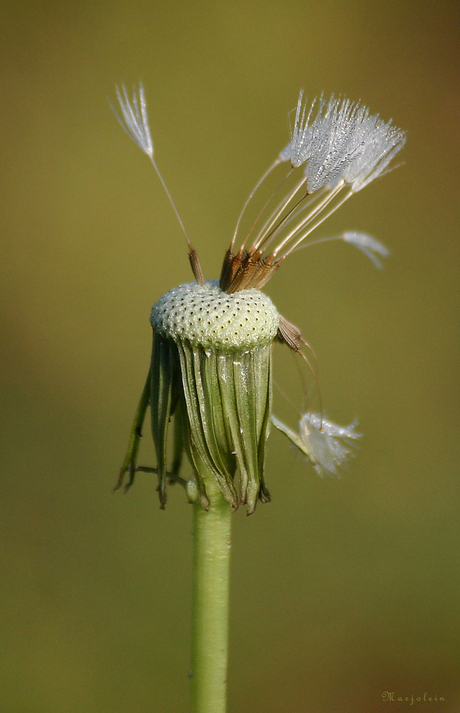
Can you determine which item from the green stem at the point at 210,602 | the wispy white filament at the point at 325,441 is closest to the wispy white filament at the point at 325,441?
the wispy white filament at the point at 325,441

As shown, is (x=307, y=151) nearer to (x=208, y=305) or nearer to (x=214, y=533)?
(x=208, y=305)

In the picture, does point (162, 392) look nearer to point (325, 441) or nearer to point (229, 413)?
point (229, 413)

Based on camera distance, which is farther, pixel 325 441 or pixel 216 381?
pixel 325 441

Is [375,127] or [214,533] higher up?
[375,127]

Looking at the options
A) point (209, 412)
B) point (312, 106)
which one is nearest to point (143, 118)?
point (312, 106)

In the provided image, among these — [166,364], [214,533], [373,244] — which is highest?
[373,244]

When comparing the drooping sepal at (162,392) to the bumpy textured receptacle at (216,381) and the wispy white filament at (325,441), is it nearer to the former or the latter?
the bumpy textured receptacle at (216,381)

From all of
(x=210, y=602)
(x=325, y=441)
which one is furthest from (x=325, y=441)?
(x=210, y=602)

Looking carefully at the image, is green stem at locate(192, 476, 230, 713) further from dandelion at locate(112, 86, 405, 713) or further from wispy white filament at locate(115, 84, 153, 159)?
wispy white filament at locate(115, 84, 153, 159)
